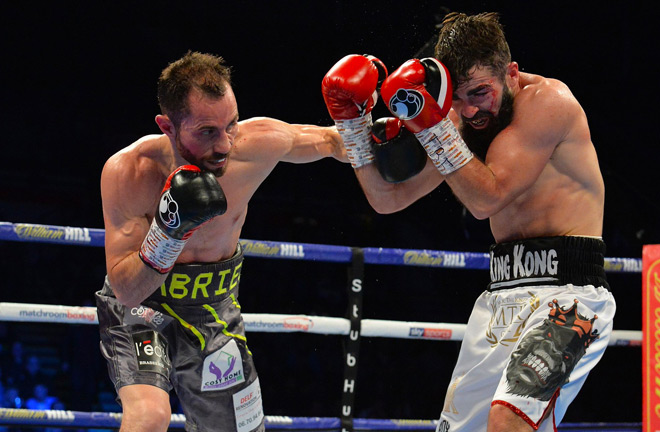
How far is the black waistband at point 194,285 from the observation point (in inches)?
91.4

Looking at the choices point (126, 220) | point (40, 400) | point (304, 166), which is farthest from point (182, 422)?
point (304, 166)

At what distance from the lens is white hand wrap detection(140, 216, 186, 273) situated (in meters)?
2.04

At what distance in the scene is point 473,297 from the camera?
648 cm

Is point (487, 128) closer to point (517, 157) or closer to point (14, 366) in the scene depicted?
point (517, 157)

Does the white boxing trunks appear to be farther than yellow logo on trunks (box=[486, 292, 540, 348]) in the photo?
No

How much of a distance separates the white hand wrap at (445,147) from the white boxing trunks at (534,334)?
31 centimetres

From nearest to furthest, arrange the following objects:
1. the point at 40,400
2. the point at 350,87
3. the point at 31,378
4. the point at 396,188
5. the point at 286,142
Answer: the point at 350,87
the point at 396,188
the point at 286,142
the point at 40,400
the point at 31,378

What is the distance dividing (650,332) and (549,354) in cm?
165

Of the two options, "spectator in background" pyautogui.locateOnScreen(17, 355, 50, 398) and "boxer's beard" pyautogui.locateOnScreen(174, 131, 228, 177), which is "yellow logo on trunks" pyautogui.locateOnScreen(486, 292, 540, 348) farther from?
"spectator in background" pyautogui.locateOnScreen(17, 355, 50, 398)

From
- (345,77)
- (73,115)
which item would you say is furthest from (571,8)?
(345,77)

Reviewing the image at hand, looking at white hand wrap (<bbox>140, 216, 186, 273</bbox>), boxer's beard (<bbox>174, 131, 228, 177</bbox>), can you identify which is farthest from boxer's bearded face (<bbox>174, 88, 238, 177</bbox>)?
white hand wrap (<bbox>140, 216, 186, 273</bbox>)

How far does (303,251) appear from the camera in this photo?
3113mm

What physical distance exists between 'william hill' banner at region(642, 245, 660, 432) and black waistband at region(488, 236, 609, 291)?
130 cm

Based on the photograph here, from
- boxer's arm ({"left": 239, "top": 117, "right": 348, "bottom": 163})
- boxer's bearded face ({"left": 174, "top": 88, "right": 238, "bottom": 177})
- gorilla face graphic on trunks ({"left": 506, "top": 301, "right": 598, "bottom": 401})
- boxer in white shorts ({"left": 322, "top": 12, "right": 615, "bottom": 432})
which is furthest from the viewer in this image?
boxer's arm ({"left": 239, "top": 117, "right": 348, "bottom": 163})
